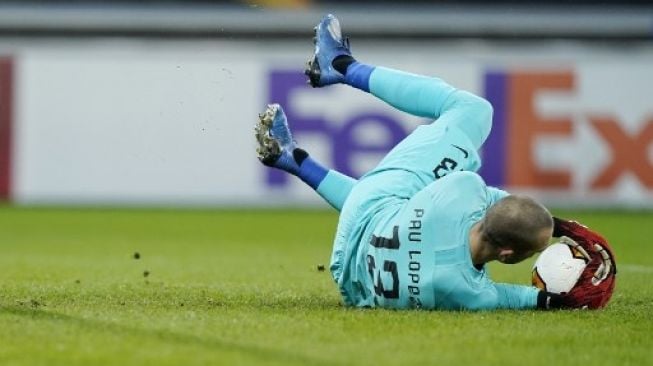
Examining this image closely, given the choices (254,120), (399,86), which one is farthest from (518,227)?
(254,120)

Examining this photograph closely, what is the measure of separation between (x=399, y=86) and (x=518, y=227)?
140cm

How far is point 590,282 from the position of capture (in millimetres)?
6230

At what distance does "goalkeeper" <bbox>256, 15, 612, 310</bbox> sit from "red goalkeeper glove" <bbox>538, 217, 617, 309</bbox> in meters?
0.01

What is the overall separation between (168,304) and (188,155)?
1011cm

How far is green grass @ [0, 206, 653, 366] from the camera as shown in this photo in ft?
15.8

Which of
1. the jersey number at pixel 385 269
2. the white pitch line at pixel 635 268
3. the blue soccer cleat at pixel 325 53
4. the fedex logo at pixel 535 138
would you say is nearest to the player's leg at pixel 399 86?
the blue soccer cleat at pixel 325 53

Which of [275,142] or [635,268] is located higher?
[275,142]

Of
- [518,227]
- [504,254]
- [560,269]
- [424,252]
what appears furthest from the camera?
[560,269]

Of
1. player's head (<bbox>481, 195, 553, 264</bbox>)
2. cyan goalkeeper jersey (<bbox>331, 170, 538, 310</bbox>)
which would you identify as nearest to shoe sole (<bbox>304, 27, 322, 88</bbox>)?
cyan goalkeeper jersey (<bbox>331, 170, 538, 310</bbox>)

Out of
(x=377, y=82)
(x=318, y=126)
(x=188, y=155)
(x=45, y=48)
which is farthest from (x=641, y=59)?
(x=377, y=82)

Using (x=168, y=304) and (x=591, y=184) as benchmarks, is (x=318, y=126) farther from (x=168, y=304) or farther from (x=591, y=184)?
(x=168, y=304)

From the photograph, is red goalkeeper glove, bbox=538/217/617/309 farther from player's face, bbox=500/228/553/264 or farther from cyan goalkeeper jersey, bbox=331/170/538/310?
player's face, bbox=500/228/553/264

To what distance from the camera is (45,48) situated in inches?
669

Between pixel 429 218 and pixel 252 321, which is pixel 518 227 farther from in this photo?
pixel 252 321
